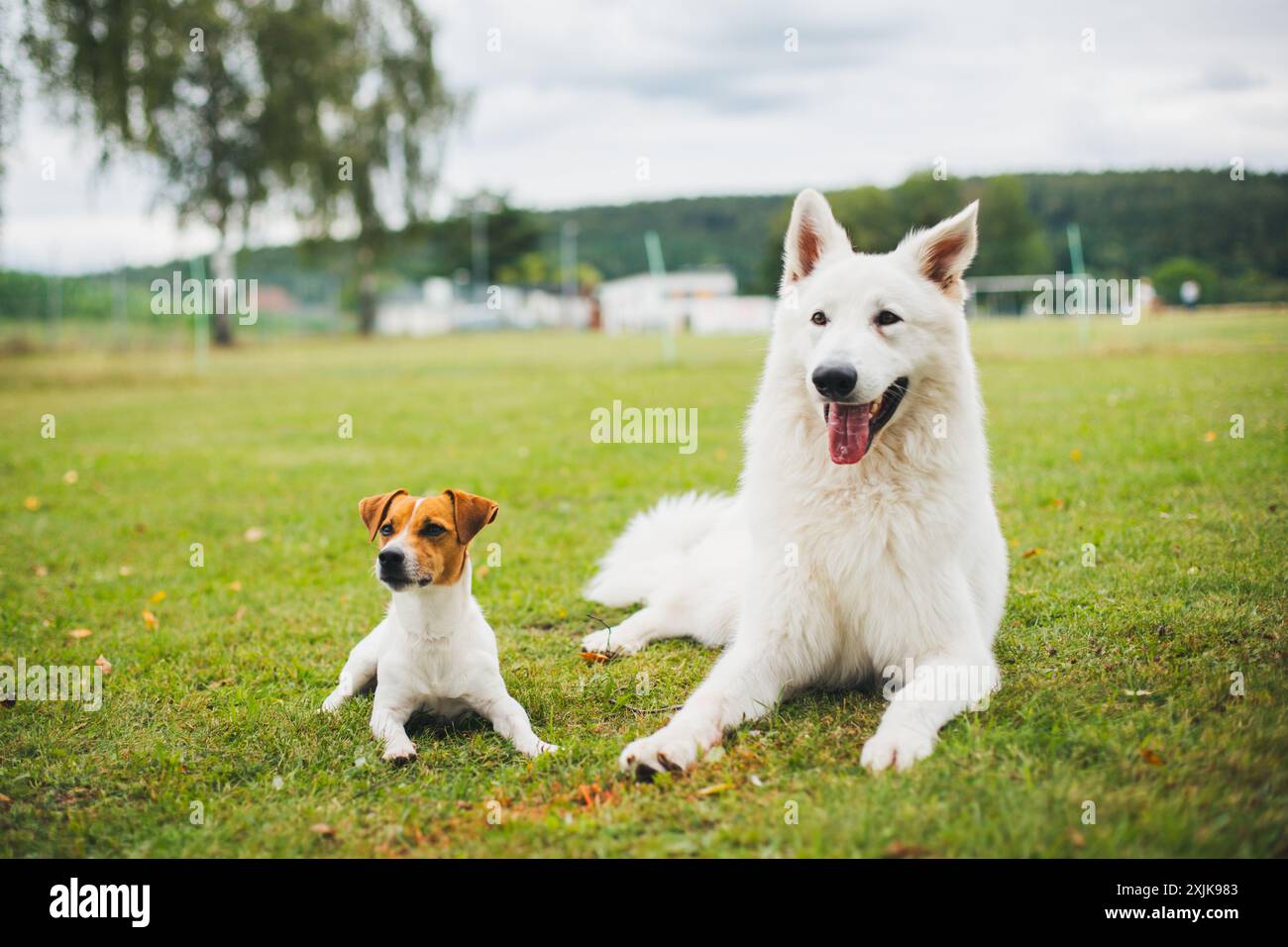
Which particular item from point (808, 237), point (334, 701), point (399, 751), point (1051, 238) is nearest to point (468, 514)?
point (399, 751)

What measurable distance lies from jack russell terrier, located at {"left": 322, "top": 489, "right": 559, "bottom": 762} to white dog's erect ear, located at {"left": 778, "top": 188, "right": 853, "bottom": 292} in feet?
5.78

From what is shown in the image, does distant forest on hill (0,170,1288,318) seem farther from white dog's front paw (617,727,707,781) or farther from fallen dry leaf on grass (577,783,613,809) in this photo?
fallen dry leaf on grass (577,783,613,809)

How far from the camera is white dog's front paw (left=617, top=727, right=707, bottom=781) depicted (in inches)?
136

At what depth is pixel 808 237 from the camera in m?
4.21

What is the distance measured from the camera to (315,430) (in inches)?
569

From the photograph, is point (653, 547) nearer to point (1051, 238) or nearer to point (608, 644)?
point (608, 644)

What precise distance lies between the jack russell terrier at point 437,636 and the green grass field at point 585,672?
15 cm

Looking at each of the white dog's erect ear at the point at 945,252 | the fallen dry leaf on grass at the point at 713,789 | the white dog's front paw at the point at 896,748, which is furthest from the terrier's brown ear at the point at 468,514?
the white dog's erect ear at the point at 945,252

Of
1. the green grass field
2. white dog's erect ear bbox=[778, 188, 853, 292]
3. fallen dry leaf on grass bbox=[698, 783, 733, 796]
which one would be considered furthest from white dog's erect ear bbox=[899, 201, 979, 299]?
fallen dry leaf on grass bbox=[698, 783, 733, 796]

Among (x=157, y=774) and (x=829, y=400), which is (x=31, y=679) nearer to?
(x=157, y=774)

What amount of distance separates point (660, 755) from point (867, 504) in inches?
52.9

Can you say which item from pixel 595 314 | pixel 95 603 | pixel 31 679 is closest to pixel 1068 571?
pixel 31 679

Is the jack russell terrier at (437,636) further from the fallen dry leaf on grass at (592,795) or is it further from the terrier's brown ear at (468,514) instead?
the fallen dry leaf on grass at (592,795)

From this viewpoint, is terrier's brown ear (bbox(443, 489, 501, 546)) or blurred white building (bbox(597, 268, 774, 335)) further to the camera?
blurred white building (bbox(597, 268, 774, 335))
